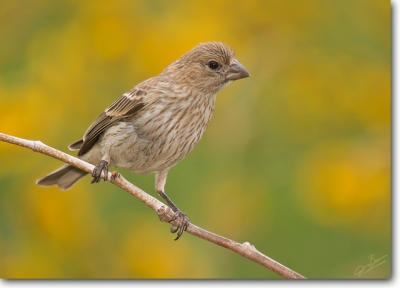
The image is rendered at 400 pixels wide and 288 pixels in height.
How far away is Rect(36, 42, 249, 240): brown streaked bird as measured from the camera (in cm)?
390

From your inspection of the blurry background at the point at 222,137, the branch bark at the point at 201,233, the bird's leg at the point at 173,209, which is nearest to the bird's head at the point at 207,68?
the blurry background at the point at 222,137

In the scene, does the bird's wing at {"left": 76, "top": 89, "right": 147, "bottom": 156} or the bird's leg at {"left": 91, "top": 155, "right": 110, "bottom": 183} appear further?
the bird's wing at {"left": 76, "top": 89, "right": 147, "bottom": 156}

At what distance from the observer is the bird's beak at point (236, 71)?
154 inches

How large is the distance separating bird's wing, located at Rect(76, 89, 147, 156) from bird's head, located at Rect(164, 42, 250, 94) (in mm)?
286

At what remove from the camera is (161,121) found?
154 inches

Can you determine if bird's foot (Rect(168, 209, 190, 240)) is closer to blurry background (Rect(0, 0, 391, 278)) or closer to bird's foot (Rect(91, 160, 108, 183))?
blurry background (Rect(0, 0, 391, 278))

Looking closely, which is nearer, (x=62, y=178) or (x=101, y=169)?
(x=101, y=169)

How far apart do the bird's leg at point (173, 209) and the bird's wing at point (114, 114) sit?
1.47 feet

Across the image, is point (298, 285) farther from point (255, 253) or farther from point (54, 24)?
point (54, 24)

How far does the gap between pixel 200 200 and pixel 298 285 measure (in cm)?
81

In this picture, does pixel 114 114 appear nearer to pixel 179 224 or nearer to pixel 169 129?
pixel 169 129

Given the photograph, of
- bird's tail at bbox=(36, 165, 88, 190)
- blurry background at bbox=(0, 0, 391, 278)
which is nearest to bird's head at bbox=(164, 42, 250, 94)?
blurry background at bbox=(0, 0, 391, 278)
